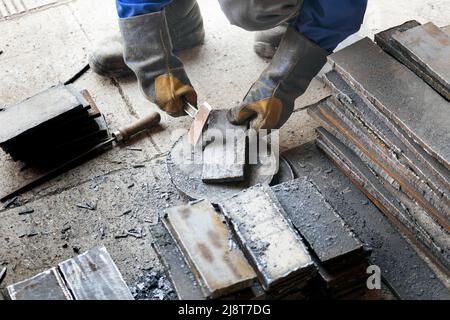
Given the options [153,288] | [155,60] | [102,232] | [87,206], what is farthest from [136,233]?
[155,60]

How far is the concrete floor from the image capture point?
2.92 metres

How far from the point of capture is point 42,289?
2328 millimetres

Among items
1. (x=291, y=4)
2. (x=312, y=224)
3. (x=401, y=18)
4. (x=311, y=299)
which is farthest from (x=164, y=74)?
(x=401, y=18)

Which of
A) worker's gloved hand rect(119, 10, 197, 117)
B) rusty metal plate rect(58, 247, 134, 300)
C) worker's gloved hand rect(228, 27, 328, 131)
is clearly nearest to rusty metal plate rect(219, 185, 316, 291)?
rusty metal plate rect(58, 247, 134, 300)

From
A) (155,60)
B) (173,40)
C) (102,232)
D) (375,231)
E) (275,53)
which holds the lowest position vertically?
(375,231)

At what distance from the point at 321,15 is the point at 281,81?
0.40 meters

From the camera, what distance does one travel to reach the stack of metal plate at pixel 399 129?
2.66m

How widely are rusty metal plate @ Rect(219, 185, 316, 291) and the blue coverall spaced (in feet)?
3.17

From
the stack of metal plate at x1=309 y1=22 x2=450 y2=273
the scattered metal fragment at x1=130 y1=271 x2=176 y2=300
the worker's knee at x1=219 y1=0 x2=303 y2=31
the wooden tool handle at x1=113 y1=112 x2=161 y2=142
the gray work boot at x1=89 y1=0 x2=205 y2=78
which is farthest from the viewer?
the gray work boot at x1=89 y1=0 x2=205 y2=78

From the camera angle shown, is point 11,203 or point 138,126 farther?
point 138,126

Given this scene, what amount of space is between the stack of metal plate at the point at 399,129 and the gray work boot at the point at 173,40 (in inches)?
48.6

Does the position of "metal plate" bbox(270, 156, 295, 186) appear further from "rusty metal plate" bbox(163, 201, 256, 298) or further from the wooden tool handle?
the wooden tool handle

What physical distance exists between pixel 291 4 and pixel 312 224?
1.21 metres

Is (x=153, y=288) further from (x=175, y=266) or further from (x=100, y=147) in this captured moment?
(x=100, y=147)
